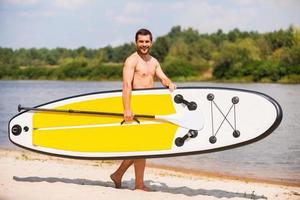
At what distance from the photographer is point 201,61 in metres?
50.7

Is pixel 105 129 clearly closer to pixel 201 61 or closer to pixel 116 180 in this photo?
pixel 116 180

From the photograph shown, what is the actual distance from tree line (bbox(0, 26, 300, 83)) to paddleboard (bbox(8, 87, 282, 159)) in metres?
33.4

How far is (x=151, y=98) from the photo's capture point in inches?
187

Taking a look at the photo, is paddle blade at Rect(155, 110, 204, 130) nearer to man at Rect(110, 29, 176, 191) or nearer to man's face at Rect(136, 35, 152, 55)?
man at Rect(110, 29, 176, 191)

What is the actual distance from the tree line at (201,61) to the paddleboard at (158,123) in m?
33.4

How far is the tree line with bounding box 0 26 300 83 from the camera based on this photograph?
131 ft

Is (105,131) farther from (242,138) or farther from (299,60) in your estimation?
(299,60)

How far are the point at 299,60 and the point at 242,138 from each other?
34480 millimetres

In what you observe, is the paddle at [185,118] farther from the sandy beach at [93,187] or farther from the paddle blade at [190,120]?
the sandy beach at [93,187]

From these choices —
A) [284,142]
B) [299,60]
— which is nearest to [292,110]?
[284,142]

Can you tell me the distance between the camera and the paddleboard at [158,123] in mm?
4574

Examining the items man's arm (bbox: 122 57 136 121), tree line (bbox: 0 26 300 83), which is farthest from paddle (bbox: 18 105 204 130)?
tree line (bbox: 0 26 300 83)

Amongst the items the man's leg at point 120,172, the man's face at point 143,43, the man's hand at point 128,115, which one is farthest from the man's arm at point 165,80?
the man's leg at point 120,172

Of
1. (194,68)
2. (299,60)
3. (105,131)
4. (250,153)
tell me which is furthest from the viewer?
(194,68)
